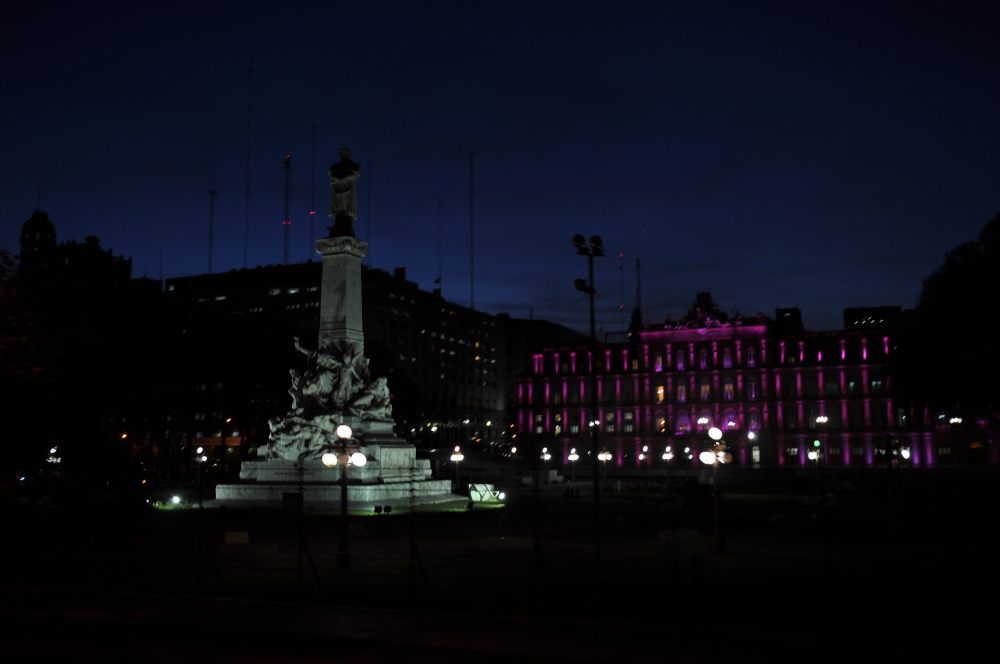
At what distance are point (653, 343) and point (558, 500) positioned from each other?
82170mm

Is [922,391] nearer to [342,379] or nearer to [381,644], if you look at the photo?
[342,379]

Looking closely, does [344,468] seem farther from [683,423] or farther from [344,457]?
[683,423]

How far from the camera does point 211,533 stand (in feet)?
96.4

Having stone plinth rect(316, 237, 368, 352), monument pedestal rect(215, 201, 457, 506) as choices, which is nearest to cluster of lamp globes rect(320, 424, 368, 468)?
monument pedestal rect(215, 201, 457, 506)

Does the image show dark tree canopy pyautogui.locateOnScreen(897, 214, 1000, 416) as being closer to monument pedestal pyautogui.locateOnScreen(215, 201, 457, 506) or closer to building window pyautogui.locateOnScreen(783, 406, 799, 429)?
monument pedestal pyautogui.locateOnScreen(215, 201, 457, 506)

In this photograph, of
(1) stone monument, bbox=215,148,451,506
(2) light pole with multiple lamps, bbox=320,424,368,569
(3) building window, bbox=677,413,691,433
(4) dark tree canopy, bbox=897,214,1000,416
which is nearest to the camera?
(2) light pole with multiple lamps, bbox=320,424,368,569

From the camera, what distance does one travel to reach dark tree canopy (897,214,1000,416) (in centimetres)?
4828

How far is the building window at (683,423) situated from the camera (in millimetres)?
125375

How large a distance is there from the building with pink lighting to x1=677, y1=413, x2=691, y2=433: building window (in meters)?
0.16

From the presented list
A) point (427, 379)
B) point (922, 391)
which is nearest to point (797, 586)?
point (922, 391)

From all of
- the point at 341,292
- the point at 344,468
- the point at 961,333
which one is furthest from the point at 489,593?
the point at 961,333

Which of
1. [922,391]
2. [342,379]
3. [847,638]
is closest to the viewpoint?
[847,638]

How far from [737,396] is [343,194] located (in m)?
92.0

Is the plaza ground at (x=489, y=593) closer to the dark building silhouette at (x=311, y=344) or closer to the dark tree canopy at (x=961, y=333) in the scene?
the dark tree canopy at (x=961, y=333)
